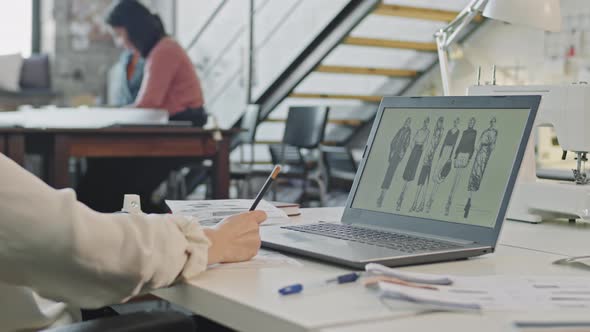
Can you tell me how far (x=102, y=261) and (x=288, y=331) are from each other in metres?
0.22

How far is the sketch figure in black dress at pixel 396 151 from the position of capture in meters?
1.30

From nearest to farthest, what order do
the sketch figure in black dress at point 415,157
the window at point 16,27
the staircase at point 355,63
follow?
the sketch figure in black dress at point 415,157 → the staircase at point 355,63 → the window at point 16,27

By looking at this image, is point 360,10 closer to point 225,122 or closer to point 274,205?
point 225,122

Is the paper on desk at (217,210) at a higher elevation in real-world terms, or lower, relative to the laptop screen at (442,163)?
lower

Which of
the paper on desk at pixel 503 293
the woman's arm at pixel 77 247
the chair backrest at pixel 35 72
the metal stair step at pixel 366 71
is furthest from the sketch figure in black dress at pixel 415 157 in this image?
the chair backrest at pixel 35 72

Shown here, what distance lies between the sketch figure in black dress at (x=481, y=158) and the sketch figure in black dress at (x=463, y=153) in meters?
0.02

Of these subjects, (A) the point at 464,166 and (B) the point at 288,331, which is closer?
(B) the point at 288,331

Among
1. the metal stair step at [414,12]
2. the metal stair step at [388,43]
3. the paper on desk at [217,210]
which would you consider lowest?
the paper on desk at [217,210]

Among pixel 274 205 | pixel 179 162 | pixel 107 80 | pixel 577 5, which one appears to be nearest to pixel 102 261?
pixel 274 205

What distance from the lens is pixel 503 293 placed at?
838 mm

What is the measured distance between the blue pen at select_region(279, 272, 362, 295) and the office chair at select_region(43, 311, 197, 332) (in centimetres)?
13

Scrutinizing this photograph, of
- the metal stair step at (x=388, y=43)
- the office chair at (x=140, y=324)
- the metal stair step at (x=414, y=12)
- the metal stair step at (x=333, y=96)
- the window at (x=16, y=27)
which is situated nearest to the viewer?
the office chair at (x=140, y=324)

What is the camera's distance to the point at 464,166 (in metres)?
1.19

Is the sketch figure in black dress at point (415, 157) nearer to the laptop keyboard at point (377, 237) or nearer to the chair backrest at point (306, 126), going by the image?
the laptop keyboard at point (377, 237)
